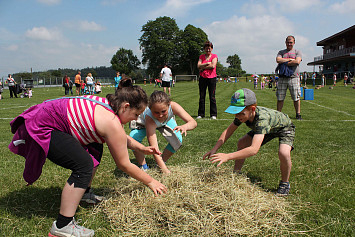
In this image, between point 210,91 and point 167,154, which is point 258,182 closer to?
point 167,154

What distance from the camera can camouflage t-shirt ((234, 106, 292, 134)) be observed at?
2.88 m

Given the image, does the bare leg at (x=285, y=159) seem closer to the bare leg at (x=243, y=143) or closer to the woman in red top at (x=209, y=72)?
the bare leg at (x=243, y=143)

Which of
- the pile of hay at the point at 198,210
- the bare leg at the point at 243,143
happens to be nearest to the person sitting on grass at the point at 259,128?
the bare leg at the point at 243,143

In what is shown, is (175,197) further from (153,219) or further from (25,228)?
(25,228)

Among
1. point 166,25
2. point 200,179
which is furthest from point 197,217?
point 166,25

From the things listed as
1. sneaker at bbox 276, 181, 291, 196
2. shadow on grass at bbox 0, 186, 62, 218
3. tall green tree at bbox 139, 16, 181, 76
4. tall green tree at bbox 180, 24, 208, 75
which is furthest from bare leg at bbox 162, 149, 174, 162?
tall green tree at bbox 180, 24, 208, 75

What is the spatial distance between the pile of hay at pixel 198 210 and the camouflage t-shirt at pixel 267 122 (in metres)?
0.63

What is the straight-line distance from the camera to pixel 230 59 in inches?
5728

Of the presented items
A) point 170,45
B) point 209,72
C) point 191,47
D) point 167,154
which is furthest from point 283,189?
point 191,47

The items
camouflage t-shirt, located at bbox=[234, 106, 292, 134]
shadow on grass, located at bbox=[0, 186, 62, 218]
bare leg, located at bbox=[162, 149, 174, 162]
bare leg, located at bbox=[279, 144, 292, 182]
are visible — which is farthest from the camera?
bare leg, located at bbox=[162, 149, 174, 162]

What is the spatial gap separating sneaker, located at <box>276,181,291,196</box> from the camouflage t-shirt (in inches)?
24.5

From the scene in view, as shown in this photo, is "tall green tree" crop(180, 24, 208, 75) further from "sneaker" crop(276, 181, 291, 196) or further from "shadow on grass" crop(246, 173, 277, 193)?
"sneaker" crop(276, 181, 291, 196)

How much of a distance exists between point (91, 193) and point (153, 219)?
99cm

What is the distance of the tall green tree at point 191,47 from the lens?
2955 inches
